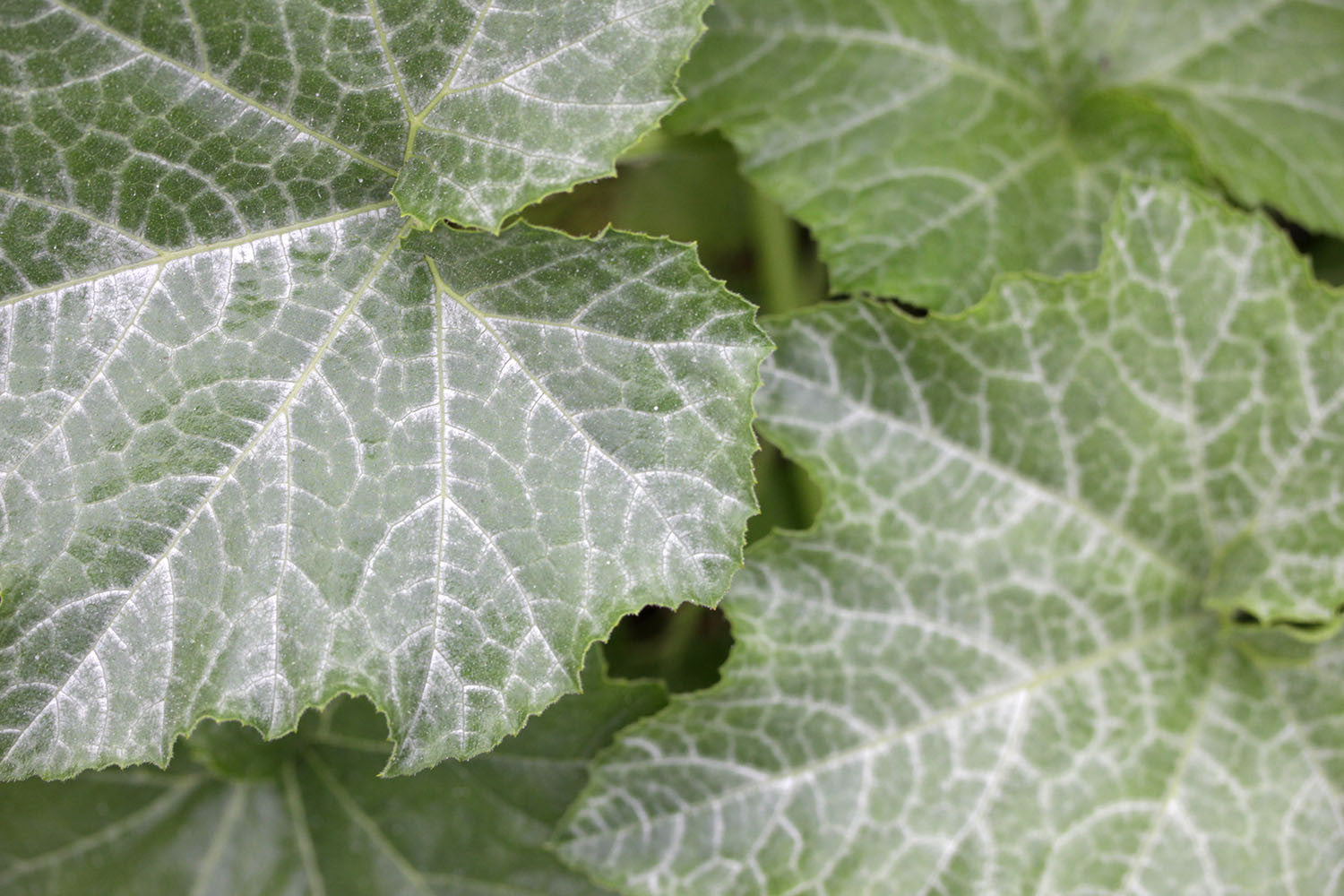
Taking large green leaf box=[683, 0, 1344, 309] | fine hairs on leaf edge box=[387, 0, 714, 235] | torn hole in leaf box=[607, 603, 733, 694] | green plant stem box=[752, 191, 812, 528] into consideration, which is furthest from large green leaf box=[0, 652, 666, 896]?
large green leaf box=[683, 0, 1344, 309]

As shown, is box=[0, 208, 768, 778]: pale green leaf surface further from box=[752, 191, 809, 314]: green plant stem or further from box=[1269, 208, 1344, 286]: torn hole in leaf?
box=[1269, 208, 1344, 286]: torn hole in leaf

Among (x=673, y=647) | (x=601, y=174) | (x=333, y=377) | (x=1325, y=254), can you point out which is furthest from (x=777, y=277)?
(x=1325, y=254)

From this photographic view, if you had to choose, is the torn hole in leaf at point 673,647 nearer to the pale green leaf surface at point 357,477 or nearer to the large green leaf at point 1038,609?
the large green leaf at point 1038,609

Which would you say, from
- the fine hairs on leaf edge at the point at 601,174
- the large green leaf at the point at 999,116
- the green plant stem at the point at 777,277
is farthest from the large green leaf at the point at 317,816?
the large green leaf at the point at 999,116

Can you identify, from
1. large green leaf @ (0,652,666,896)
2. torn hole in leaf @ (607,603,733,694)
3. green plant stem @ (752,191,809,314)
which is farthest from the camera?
green plant stem @ (752,191,809,314)

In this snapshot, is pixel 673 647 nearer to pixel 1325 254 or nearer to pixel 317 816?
pixel 317 816

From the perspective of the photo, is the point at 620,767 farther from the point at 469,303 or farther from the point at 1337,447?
the point at 1337,447

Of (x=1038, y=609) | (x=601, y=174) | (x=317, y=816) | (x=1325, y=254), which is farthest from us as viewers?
(x=1325, y=254)
